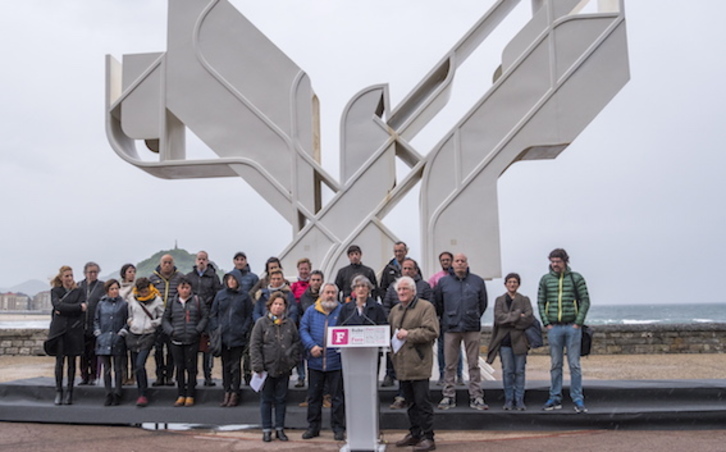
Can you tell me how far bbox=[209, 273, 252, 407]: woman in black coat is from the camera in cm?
667

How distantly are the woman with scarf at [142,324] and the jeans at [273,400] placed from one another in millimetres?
1666

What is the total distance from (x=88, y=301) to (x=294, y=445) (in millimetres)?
3405

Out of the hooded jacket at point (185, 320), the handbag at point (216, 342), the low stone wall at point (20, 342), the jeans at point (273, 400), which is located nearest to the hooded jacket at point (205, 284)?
the hooded jacket at point (185, 320)

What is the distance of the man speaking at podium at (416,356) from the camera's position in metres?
5.38

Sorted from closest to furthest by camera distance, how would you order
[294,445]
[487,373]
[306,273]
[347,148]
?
[294,445] < [306,273] < [487,373] < [347,148]

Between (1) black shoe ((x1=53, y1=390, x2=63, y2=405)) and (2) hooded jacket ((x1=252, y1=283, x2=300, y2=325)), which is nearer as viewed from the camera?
(2) hooded jacket ((x1=252, y1=283, x2=300, y2=325))

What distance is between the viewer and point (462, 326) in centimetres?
635

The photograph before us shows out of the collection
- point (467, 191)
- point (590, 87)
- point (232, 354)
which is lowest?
point (232, 354)

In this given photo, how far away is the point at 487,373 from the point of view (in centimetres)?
803

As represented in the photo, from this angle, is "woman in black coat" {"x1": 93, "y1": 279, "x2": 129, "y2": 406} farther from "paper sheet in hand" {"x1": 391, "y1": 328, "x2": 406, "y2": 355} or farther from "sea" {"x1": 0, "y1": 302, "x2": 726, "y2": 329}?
"sea" {"x1": 0, "y1": 302, "x2": 726, "y2": 329}

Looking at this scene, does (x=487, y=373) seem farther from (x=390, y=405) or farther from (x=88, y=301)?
(x=88, y=301)

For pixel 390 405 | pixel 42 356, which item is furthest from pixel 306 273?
pixel 42 356

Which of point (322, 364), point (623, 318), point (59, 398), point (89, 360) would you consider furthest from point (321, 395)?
point (623, 318)

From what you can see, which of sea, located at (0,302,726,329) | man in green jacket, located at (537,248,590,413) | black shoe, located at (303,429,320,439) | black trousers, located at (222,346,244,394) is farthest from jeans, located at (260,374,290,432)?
sea, located at (0,302,726,329)
